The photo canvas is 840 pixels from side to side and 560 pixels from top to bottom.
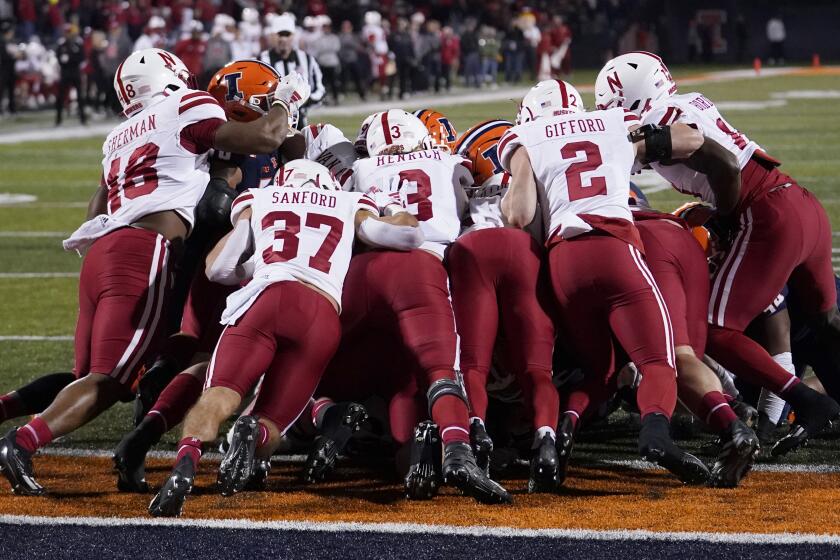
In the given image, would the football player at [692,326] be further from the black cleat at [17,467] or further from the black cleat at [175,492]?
the black cleat at [17,467]

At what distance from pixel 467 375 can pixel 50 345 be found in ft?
11.3

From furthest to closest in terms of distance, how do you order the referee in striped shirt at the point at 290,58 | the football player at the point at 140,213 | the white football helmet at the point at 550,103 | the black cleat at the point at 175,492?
the referee in striped shirt at the point at 290,58 → the white football helmet at the point at 550,103 → the football player at the point at 140,213 → the black cleat at the point at 175,492

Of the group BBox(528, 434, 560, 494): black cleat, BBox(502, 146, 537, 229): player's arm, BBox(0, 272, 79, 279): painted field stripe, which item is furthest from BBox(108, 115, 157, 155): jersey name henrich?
BBox(0, 272, 79, 279): painted field stripe

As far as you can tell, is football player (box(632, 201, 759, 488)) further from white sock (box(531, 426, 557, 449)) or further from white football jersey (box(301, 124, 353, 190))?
white football jersey (box(301, 124, 353, 190))

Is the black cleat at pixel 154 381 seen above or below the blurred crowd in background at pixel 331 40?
below

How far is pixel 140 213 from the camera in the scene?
538cm

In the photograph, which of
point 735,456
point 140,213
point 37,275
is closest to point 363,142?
point 140,213

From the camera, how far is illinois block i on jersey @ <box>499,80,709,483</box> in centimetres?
473

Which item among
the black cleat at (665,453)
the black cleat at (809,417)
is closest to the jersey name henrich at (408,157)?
the black cleat at (665,453)

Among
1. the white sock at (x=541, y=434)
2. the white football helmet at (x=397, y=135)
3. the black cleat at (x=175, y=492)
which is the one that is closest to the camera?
the black cleat at (x=175, y=492)

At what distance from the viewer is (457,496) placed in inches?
181

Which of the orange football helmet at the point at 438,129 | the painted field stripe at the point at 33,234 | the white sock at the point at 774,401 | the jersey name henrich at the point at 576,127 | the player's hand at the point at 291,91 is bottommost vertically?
the painted field stripe at the point at 33,234

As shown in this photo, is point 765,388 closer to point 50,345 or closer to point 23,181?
point 50,345

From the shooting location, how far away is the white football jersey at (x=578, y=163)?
5039 millimetres
